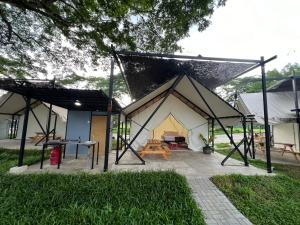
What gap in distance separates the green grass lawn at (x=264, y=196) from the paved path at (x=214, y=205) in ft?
0.58

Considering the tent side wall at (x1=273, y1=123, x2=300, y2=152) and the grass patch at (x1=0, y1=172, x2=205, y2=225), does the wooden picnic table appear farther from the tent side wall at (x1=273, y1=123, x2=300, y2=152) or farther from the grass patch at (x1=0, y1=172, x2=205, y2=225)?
the tent side wall at (x1=273, y1=123, x2=300, y2=152)

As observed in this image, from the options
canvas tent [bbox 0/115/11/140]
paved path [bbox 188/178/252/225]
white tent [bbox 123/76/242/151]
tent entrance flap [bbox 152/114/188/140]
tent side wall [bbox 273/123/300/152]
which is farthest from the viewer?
tent entrance flap [bbox 152/114/188/140]

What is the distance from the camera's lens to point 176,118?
812cm

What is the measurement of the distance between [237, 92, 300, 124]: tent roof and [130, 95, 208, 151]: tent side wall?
249 cm

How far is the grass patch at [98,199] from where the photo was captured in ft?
9.25

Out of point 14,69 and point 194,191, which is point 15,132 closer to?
point 14,69

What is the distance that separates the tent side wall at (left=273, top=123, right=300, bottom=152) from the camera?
29.8ft

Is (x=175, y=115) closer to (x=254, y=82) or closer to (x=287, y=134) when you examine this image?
(x=287, y=134)

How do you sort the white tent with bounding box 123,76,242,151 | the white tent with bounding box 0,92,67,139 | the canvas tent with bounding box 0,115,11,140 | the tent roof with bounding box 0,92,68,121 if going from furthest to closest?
the canvas tent with bounding box 0,115,11,140 < the white tent with bounding box 0,92,67,139 < the tent roof with bounding box 0,92,68,121 < the white tent with bounding box 123,76,242,151

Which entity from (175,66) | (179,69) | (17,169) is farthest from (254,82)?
(17,169)

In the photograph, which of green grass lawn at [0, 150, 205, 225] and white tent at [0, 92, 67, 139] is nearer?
green grass lawn at [0, 150, 205, 225]

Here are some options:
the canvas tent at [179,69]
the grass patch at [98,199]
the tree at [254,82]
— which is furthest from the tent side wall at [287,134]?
the grass patch at [98,199]

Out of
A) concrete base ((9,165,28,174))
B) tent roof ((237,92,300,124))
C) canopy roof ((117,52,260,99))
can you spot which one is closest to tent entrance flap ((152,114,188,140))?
tent roof ((237,92,300,124))

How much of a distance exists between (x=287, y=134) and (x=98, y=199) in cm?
1155
